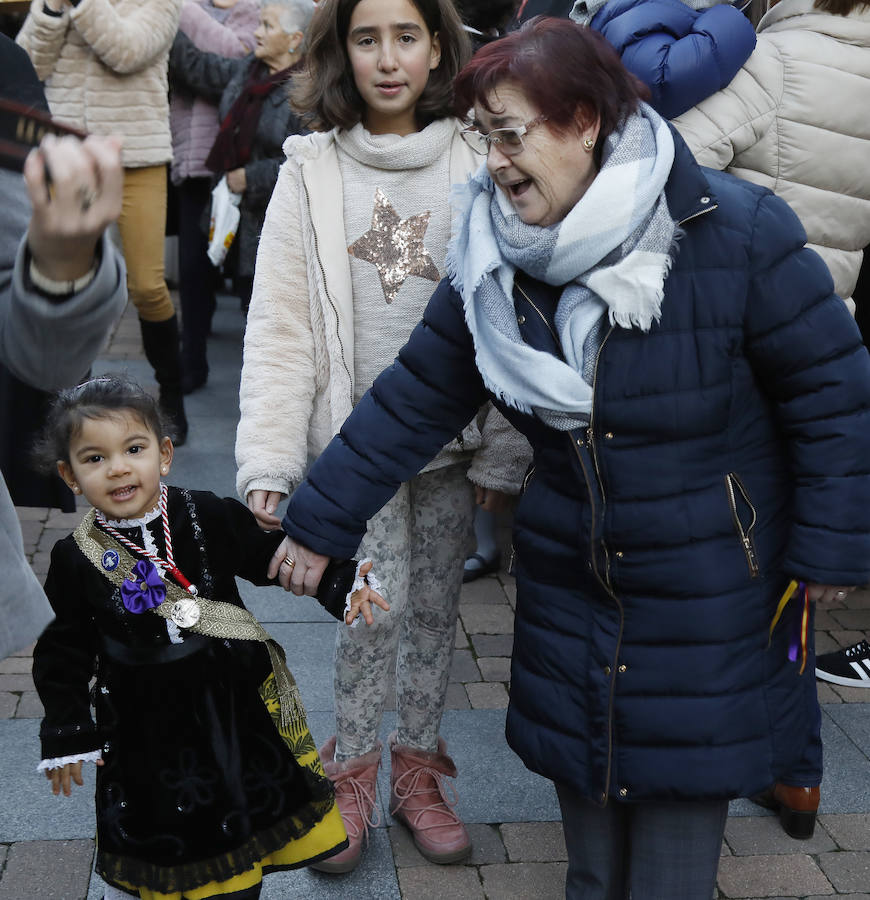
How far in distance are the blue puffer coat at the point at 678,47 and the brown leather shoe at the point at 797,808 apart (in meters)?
1.68

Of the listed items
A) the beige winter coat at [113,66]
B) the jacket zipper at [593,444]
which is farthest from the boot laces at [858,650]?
the beige winter coat at [113,66]

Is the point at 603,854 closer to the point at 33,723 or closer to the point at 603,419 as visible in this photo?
the point at 603,419

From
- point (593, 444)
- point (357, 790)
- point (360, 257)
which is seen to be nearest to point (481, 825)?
point (357, 790)

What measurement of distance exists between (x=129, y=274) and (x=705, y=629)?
403 centimetres

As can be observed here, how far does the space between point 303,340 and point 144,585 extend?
0.75m

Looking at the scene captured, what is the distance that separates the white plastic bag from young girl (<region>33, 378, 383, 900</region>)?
3479 mm

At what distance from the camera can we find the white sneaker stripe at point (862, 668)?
4043 mm

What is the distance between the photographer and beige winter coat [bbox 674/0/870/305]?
2.96m

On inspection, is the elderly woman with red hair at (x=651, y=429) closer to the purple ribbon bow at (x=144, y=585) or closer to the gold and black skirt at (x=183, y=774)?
the gold and black skirt at (x=183, y=774)

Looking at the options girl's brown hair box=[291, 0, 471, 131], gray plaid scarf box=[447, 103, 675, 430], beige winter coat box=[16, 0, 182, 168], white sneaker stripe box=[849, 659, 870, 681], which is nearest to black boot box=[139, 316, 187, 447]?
beige winter coat box=[16, 0, 182, 168]

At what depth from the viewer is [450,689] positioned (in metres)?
3.95

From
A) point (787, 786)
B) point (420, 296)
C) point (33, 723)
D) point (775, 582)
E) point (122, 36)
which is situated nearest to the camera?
point (775, 582)

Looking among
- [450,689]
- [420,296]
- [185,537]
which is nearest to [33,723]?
[450,689]

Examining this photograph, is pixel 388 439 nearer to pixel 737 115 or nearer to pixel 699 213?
pixel 699 213
